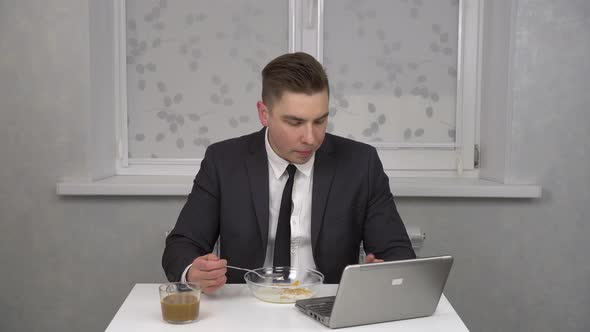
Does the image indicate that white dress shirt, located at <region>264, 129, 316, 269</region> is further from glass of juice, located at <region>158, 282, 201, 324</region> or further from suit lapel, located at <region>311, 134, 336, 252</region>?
glass of juice, located at <region>158, 282, 201, 324</region>

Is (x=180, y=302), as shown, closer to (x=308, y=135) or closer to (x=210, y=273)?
(x=210, y=273)

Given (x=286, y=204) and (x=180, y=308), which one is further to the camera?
(x=286, y=204)

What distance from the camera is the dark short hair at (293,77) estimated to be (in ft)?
6.46

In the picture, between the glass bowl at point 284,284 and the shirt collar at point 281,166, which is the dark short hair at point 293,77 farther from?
the glass bowl at point 284,284

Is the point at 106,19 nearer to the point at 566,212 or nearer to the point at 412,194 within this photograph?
the point at 412,194

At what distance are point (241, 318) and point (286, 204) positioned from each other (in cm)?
62

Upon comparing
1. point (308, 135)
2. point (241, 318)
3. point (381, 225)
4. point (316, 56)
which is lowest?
point (241, 318)

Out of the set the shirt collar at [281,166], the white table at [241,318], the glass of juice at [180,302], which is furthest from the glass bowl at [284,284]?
the shirt collar at [281,166]

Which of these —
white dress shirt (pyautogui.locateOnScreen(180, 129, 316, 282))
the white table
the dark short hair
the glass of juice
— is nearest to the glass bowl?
the white table

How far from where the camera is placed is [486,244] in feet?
9.55

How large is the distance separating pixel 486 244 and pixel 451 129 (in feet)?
1.92

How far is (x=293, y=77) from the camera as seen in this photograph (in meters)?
1.98

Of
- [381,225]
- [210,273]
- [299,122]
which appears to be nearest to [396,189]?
[381,225]

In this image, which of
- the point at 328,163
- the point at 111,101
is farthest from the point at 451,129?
the point at 111,101
